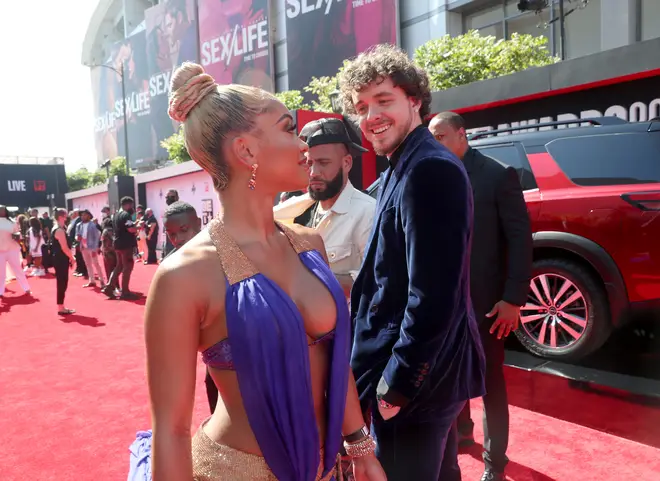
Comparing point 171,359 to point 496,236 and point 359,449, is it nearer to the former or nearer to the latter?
point 359,449

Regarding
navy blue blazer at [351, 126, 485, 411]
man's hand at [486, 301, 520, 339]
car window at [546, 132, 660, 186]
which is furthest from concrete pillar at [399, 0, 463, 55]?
navy blue blazer at [351, 126, 485, 411]

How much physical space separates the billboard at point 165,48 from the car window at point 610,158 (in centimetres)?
4125

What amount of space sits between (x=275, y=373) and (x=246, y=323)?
0.48 ft

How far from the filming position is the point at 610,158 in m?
4.83

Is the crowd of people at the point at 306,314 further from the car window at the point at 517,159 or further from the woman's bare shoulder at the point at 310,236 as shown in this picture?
the car window at the point at 517,159

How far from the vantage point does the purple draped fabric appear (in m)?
1.27

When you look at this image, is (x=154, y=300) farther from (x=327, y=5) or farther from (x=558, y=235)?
(x=327, y=5)

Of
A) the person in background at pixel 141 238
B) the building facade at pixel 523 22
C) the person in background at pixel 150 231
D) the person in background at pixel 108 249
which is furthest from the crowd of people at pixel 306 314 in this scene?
the person in background at pixel 141 238

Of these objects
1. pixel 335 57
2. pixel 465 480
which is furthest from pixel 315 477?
pixel 335 57

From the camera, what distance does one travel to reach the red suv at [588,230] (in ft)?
15.0

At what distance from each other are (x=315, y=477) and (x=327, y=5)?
31.4 metres

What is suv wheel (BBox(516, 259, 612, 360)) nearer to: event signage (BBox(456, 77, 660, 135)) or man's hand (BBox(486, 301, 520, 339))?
event signage (BBox(456, 77, 660, 135))

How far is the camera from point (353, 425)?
1633 millimetres

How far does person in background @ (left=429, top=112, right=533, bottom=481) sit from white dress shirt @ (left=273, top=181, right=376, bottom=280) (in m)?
→ 0.66
